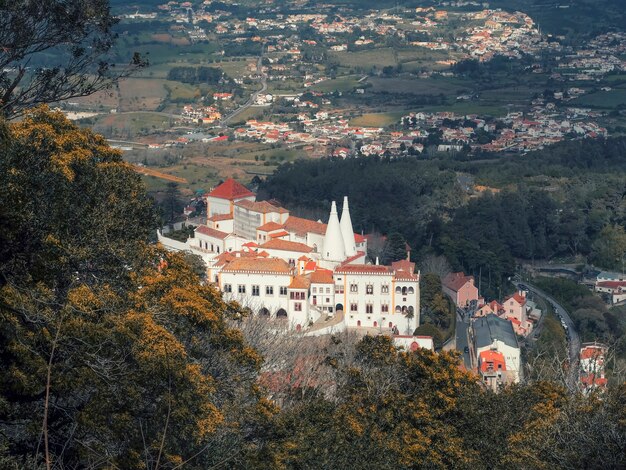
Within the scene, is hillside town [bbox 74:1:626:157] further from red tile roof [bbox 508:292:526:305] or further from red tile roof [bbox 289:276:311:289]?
red tile roof [bbox 289:276:311:289]

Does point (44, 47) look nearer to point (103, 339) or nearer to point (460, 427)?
point (103, 339)

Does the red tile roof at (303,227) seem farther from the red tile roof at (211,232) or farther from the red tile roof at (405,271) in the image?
the red tile roof at (405,271)

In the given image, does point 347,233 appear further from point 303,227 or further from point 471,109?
point 471,109

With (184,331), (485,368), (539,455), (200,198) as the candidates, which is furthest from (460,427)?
(200,198)

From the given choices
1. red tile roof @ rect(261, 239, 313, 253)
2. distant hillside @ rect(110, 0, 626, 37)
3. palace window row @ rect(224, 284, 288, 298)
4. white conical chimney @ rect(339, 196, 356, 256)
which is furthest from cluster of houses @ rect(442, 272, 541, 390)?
distant hillside @ rect(110, 0, 626, 37)

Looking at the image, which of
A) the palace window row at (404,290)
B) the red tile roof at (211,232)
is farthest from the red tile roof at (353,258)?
the red tile roof at (211,232)
